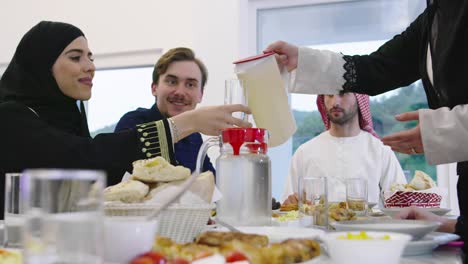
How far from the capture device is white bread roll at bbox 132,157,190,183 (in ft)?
3.08

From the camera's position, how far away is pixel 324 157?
10.8ft

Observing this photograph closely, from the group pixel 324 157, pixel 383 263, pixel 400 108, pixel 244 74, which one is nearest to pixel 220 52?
pixel 324 157

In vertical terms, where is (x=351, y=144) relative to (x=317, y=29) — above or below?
below

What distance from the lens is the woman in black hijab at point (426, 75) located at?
1.14 meters

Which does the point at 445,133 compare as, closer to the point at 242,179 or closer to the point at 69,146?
the point at 242,179

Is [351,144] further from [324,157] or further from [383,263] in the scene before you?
[383,263]

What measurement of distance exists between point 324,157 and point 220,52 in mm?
1096

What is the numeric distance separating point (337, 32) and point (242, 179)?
2944mm

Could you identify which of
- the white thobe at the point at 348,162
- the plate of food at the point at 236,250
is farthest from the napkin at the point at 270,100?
the white thobe at the point at 348,162

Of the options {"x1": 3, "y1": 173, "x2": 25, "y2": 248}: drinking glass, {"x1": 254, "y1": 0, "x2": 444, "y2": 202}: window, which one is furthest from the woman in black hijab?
{"x1": 254, "y1": 0, "x2": 444, "y2": 202}: window

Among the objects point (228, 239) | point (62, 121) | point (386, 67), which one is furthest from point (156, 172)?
point (62, 121)

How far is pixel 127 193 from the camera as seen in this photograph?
87cm

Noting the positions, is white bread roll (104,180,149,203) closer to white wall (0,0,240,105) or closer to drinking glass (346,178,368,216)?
drinking glass (346,178,368,216)

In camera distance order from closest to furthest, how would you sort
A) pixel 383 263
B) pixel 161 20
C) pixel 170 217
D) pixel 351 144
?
pixel 383 263
pixel 170 217
pixel 351 144
pixel 161 20
